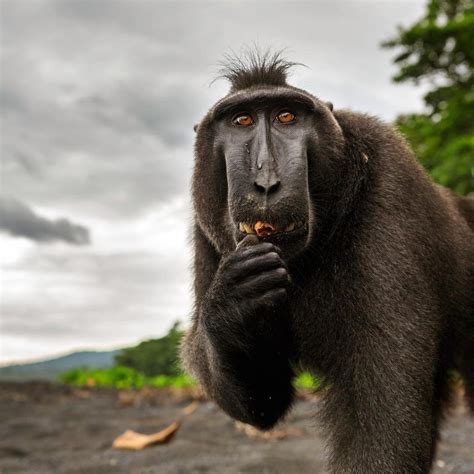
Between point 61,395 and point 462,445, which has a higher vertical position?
point 61,395

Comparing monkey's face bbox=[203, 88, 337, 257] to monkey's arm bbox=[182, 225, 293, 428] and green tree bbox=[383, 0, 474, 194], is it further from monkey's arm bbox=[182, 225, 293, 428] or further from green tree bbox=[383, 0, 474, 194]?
green tree bbox=[383, 0, 474, 194]

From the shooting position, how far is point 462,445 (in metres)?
6.65

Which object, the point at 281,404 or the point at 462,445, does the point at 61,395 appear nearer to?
the point at 462,445

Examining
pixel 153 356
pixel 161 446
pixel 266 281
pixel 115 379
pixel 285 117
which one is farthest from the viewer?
pixel 153 356

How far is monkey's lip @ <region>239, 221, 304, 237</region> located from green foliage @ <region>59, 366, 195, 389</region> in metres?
12.8

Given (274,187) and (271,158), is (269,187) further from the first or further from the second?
(271,158)

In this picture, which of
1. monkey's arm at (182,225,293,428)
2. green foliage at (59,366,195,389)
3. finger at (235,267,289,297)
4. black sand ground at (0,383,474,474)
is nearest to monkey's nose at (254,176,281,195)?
monkey's arm at (182,225,293,428)

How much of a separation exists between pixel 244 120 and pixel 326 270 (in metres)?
0.92

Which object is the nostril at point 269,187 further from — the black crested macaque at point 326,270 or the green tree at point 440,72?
the green tree at point 440,72

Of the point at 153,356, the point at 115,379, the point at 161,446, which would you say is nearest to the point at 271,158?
the point at 161,446

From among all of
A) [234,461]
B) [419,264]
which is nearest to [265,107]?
[419,264]

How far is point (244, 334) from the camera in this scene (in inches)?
126

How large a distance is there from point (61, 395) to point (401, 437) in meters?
11.5

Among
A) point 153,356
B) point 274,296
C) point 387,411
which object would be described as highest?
point 153,356
